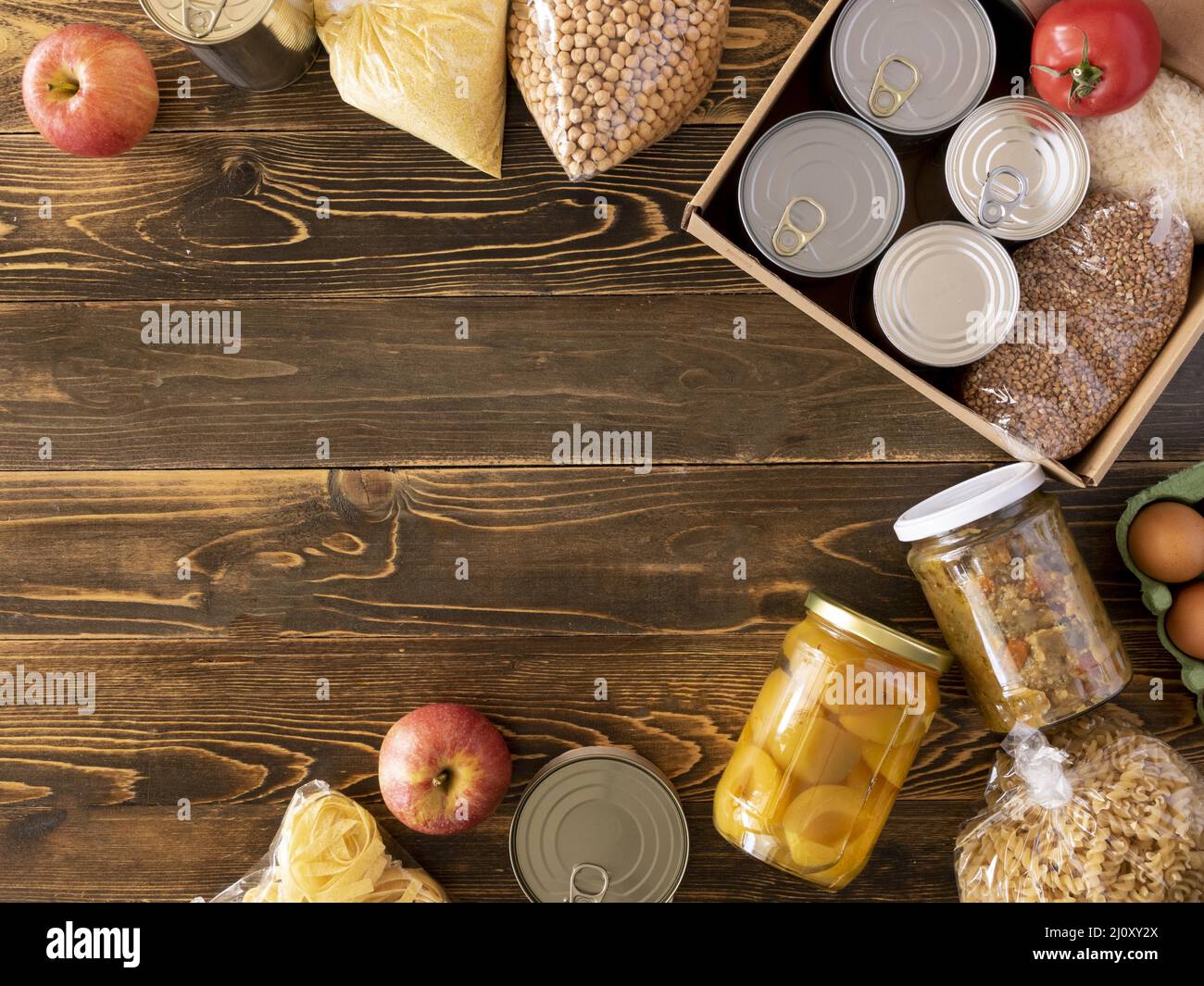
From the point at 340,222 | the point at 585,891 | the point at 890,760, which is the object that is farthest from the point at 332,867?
the point at 340,222

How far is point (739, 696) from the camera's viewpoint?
124cm

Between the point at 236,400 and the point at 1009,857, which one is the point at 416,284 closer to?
the point at 236,400

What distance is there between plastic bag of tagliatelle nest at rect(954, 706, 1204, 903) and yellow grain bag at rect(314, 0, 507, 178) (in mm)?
1088

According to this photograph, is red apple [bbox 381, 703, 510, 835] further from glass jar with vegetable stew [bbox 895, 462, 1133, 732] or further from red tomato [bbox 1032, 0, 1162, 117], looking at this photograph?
red tomato [bbox 1032, 0, 1162, 117]

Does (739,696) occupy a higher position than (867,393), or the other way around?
(867,393)

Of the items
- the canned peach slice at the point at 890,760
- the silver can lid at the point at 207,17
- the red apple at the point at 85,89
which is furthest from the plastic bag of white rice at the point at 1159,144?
the red apple at the point at 85,89

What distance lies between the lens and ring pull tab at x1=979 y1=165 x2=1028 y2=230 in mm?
1106

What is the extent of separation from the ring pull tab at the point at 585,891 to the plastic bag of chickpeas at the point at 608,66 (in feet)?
3.00

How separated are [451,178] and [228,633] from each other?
734 millimetres

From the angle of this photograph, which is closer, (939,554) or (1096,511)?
(939,554)

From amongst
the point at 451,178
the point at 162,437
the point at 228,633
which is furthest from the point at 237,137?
the point at 228,633

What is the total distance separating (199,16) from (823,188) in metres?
0.84

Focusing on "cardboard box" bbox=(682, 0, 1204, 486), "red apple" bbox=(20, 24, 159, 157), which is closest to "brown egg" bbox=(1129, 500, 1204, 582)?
"cardboard box" bbox=(682, 0, 1204, 486)

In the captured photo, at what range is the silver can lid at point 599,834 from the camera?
1.13 metres
